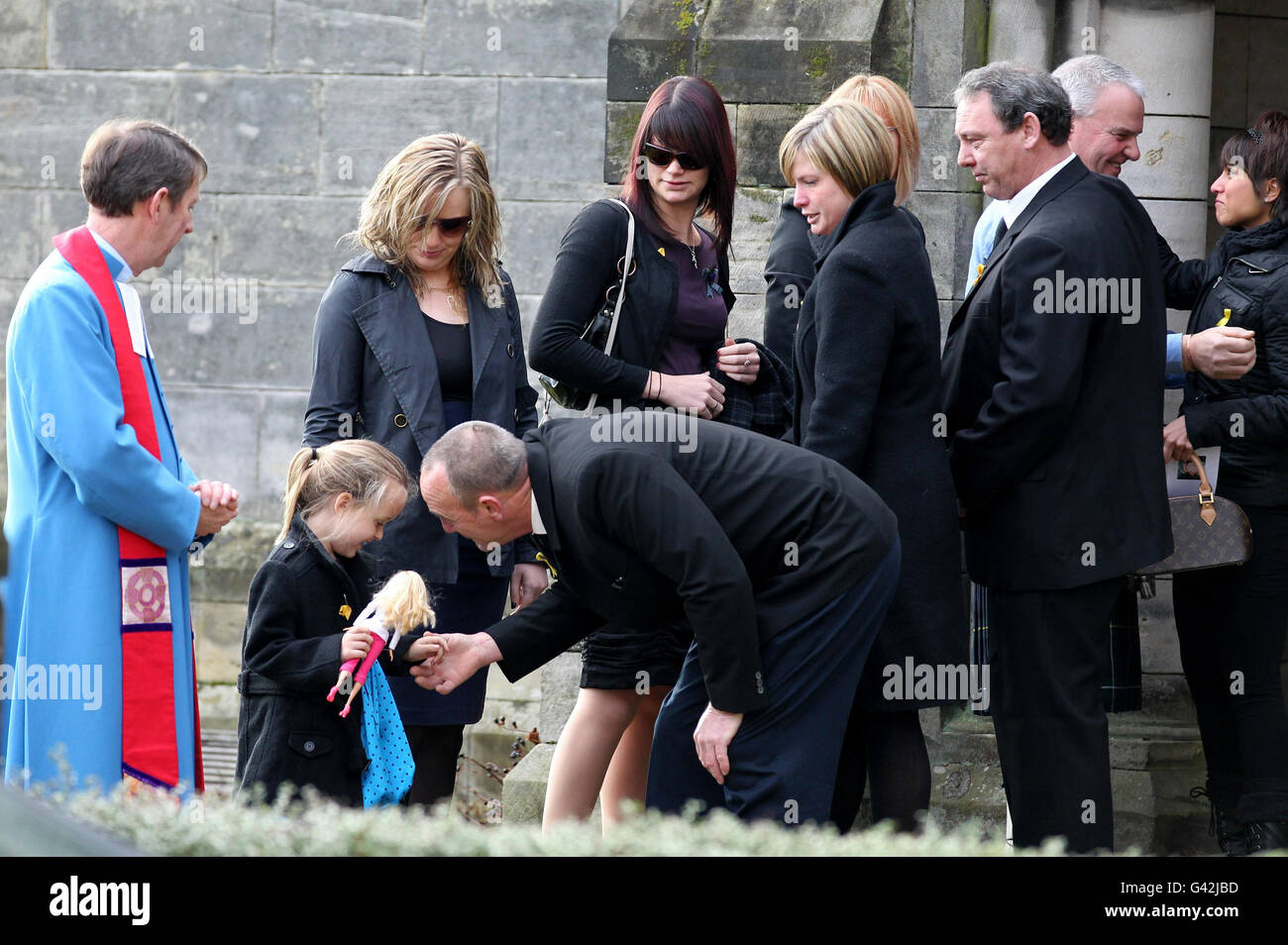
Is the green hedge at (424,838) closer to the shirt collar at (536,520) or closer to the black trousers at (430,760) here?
the shirt collar at (536,520)

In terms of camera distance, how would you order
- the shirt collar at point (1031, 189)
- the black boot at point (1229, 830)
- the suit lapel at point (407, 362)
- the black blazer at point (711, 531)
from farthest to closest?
the black boot at point (1229, 830) < the suit lapel at point (407, 362) < the shirt collar at point (1031, 189) < the black blazer at point (711, 531)

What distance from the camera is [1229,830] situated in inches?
191

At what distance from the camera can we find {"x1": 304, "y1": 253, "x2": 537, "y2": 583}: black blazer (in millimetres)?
4324

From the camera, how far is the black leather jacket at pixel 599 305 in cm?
434

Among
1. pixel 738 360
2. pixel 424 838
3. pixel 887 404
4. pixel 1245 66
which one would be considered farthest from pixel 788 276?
pixel 1245 66

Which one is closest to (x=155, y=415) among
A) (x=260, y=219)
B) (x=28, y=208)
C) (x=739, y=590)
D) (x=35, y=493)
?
(x=35, y=493)

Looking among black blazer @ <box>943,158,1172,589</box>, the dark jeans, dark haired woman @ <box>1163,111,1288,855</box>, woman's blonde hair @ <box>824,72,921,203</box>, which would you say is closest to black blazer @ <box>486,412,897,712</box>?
black blazer @ <box>943,158,1172,589</box>

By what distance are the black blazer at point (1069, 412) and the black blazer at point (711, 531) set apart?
535mm

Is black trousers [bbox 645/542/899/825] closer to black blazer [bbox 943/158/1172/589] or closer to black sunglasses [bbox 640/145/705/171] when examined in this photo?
black blazer [bbox 943/158/1172/589]

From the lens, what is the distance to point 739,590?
3330 mm

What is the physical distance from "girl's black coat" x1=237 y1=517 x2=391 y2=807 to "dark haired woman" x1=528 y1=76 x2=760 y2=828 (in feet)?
2.30

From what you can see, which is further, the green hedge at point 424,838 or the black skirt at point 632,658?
the black skirt at point 632,658

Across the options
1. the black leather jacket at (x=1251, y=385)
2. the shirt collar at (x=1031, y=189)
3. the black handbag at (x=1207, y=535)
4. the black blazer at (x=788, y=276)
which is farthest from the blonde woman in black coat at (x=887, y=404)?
the black leather jacket at (x=1251, y=385)

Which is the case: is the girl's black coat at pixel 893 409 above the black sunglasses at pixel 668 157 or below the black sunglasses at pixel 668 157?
below
